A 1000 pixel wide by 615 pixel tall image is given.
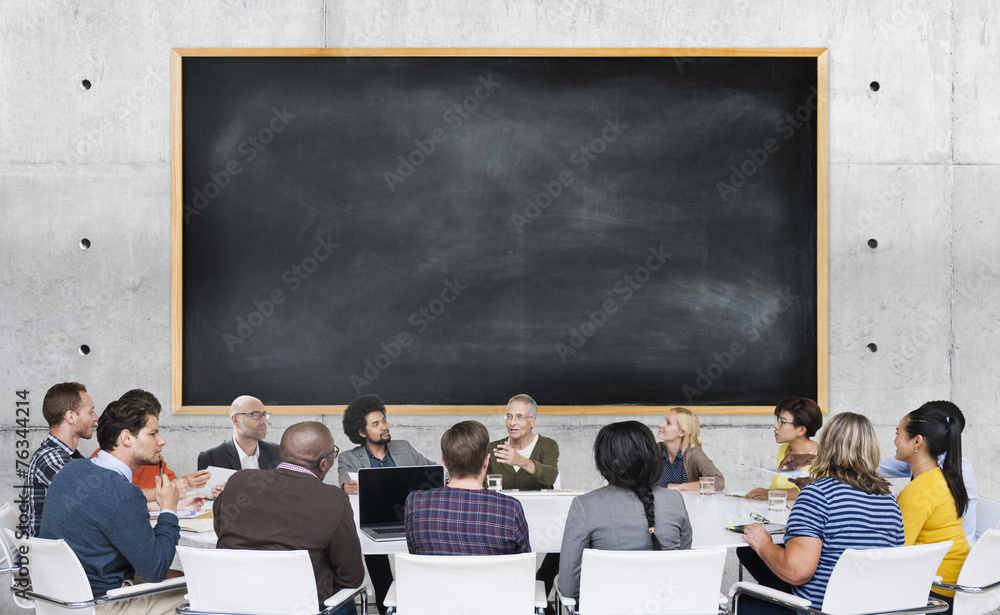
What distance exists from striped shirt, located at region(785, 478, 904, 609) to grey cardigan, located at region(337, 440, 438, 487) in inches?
81.5

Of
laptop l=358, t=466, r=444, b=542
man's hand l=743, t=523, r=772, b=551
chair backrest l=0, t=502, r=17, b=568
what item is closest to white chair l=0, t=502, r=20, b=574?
chair backrest l=0, t=502, r=17, b=568

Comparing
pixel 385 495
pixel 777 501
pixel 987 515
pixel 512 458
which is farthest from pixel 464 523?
pixel 987 515

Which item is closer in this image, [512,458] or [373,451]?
[512,458]

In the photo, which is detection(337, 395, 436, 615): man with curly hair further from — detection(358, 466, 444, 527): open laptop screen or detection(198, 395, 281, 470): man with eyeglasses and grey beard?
detection(358, 466, 444, 527): open laptop screen

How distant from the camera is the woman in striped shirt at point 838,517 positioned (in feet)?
7.99

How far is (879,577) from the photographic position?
236 centimetres

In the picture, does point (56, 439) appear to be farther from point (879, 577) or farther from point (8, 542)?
point (879, 577)

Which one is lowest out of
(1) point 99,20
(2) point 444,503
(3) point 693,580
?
(3) point 693,580

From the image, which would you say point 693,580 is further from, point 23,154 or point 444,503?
point 23,154

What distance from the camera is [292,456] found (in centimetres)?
251

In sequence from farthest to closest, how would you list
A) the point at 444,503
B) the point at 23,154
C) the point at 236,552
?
1. the point at 23,154
2. the point at 444,503
3. the point at 236,552

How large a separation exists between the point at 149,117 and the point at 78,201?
2.18 ft

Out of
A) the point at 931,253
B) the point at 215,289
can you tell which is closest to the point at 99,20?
the point at 215,289

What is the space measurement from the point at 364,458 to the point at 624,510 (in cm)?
183
